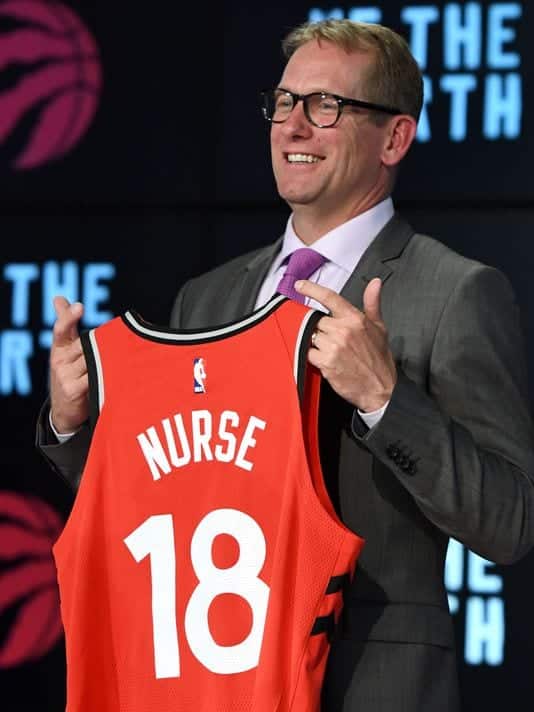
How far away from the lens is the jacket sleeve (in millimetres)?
1977

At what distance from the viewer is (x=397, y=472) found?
1.98 m

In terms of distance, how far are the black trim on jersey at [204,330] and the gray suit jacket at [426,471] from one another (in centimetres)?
18

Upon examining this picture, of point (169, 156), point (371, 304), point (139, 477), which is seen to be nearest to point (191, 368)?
point (139, 477)

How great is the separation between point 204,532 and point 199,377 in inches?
9.1

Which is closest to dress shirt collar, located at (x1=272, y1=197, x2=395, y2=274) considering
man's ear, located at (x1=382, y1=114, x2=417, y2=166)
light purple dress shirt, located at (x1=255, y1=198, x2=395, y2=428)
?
light purple dress shirt, located at (x1=255, y1=198, x2=395, y2=428)

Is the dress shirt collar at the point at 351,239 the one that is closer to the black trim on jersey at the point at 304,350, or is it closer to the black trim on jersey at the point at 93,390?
the black trim on jersey at the point at 304,350

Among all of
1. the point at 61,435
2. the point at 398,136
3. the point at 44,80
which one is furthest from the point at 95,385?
the point at 44,80

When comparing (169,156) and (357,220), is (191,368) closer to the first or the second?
(357,220)

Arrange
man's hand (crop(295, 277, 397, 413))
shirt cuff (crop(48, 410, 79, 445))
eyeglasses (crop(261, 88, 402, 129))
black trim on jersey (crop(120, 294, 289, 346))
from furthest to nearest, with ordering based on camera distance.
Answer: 1. eyeglasses (crop(261, 88, 402, 129))
2. shirt cuff (crop(48, 410, 79, 445))
3. black trim on jersey (crop(120, 294, 289, 346))
4. man's hand (crop(295, 277, 397, 413))

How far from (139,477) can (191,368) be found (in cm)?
18

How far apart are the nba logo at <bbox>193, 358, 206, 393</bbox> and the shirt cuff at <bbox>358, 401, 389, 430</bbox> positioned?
0.25 m

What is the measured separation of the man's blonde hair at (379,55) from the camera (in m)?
2.37

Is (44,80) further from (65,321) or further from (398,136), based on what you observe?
(65,321)

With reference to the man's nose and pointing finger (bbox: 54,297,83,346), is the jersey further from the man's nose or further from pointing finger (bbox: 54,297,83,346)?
the man's nose
